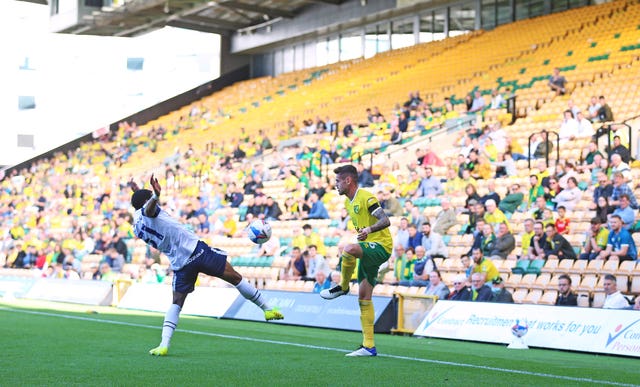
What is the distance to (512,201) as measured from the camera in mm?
19219

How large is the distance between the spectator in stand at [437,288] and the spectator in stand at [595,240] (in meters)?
2.33

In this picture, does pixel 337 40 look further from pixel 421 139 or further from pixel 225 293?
pixel 225 293

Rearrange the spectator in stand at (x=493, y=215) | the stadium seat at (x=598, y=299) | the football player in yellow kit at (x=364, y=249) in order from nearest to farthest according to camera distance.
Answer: the football player in yellow kit at (x=364, y=249) < the stadium seat at (x=598, y=299) < the spectator in stand at (x=493, y=215)

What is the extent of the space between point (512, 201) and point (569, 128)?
3.30 meters

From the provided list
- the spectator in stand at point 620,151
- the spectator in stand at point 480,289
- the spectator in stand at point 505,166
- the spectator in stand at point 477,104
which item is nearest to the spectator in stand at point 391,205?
the spectator in stand at point 505,166

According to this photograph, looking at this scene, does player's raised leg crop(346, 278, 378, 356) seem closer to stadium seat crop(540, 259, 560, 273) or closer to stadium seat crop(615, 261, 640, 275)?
stadium seat crop(615, 261, 640, 275)

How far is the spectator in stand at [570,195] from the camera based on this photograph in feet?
59.5

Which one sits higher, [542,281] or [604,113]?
[604,113]

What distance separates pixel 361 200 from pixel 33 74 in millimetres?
45834

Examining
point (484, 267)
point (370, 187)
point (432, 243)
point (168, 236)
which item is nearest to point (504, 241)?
point (484, 267)

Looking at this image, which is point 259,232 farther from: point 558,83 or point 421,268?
point 558,83

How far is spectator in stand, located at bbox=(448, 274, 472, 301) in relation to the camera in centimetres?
1585

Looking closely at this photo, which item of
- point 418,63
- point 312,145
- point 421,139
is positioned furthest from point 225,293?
point 418,63

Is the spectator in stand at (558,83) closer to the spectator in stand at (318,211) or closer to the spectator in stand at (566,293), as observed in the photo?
the spectator in stand at (318,211)
